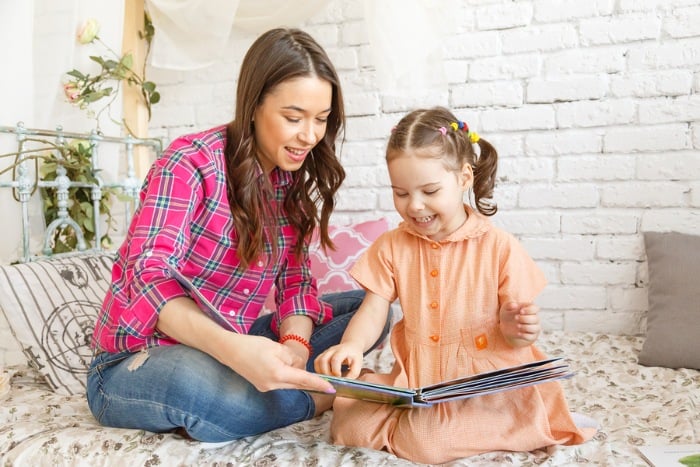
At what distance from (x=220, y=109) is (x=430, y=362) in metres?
1.48

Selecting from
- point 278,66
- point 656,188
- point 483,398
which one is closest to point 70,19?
point 278,66

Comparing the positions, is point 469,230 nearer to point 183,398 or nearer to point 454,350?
point 454,350

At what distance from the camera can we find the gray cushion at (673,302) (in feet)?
5.37

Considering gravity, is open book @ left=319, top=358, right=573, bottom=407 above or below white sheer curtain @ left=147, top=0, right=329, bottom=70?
below

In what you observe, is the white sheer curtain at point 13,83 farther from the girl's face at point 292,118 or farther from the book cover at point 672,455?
the book cover at point 672,455

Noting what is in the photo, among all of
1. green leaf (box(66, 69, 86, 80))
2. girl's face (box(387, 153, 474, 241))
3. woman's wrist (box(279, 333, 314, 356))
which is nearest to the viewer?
girl's face (box(387, 153, 474, 241))

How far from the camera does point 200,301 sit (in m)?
1.08

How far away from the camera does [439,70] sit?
5.98ft

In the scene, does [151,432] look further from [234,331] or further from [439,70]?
[439,70]

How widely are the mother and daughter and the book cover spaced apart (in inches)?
5.0

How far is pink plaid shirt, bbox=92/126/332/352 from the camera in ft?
3.70

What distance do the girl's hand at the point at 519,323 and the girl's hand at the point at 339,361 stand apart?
274mm

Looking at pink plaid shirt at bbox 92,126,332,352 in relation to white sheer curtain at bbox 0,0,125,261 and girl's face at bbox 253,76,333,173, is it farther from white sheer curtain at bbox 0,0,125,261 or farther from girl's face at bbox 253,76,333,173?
white sheer curtain at bbox 0,0,125,261

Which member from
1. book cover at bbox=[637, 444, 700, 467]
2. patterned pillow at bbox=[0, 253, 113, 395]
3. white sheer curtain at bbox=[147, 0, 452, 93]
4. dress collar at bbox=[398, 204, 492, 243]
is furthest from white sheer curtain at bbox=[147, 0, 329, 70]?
book cover at bbox=[637, 444, 700, 467]
